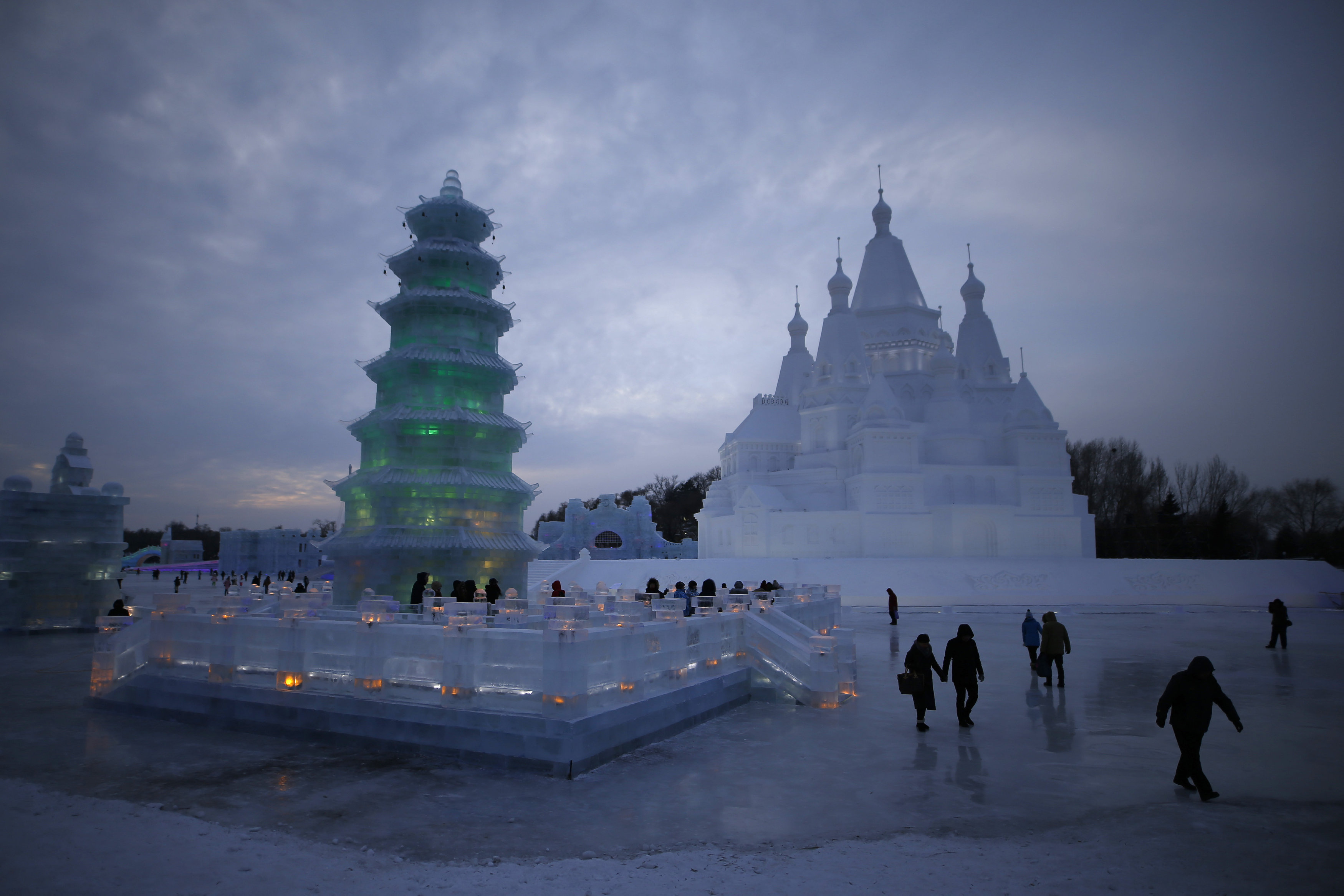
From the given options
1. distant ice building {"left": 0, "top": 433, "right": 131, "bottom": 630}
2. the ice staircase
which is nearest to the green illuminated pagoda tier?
distant ice building {"left": 0, "top": 433, "right": 131, "bottom": 630}

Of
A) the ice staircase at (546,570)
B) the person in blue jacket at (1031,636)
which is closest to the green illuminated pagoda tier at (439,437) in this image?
the person in blue jacket at (1031,636)

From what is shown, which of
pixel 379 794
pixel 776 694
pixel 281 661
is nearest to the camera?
pixel 379 794

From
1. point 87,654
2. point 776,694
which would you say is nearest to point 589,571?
point 87,654

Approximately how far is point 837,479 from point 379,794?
42.6 m

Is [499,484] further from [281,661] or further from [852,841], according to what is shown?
[852,841]

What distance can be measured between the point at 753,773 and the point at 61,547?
1001 inches

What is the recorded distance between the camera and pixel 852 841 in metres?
6.42

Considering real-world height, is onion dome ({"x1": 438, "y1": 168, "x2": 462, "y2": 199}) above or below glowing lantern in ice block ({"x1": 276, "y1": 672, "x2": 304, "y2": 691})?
above

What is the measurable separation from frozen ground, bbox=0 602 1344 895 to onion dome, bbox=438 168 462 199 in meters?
15.9

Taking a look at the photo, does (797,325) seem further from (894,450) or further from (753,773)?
(753,773)

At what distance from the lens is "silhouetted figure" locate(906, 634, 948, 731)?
10.4m

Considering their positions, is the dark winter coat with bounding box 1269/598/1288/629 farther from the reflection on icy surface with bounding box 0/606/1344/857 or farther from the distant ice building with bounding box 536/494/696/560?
the distant ice building with bounding box 536/494/696/560

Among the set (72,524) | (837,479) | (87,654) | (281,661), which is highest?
(837,479)

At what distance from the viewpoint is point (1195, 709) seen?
24.2 ft
